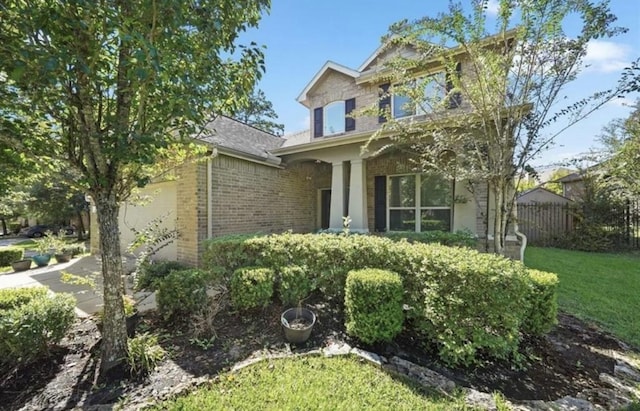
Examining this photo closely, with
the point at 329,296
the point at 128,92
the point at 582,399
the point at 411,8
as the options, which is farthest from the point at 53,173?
the point at 411,8

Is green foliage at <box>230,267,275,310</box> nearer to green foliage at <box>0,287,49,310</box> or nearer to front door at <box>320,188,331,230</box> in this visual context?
green foliage at <box>0,287,49,310</box>

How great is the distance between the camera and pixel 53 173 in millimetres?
2975

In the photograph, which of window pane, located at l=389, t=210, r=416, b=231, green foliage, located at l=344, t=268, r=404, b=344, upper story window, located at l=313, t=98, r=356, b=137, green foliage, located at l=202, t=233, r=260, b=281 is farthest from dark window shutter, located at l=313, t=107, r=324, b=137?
green foliage, located at l=344, t=268, r=404, b=344

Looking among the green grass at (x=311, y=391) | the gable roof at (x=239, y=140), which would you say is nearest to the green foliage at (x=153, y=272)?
the green grass at (x=311, y=391)

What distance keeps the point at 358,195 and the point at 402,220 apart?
242 cm

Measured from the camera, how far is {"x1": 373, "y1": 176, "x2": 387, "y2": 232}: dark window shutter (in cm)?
1016

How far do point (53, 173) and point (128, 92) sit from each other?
1210mm

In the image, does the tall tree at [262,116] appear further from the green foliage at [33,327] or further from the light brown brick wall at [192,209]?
the green foliage at [33,327]

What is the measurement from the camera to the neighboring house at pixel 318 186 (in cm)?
712

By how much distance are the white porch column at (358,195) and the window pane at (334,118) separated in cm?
338

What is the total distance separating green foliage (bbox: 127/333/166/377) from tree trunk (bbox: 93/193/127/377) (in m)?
0.13

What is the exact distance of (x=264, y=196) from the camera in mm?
8977

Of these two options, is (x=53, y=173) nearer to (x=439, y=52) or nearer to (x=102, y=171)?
(x=102, y=171)

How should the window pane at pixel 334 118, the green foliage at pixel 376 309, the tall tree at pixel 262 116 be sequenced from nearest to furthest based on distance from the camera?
the green foliage at pixel 376 309, the window pane at pixel 334 118, the tall tree at pixel 262 116
